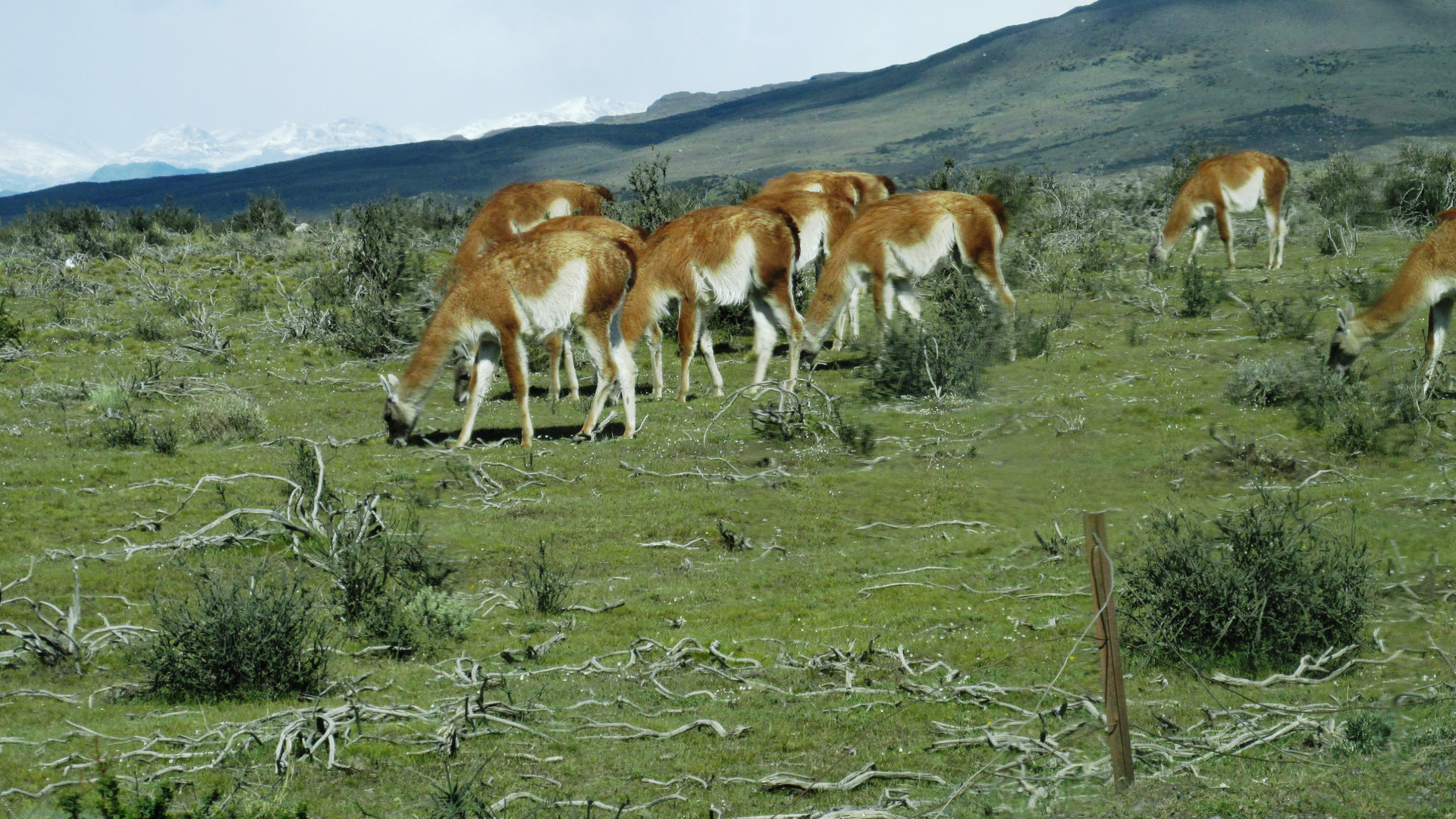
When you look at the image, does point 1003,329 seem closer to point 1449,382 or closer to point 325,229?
point 1449,382

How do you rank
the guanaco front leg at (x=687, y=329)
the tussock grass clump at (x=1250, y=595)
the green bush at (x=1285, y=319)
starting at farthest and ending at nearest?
1. the green bush at (x=1285, y=319)
2. the guanaco front leg at (x=687, y=329)
3. the tussock grass clump at (x=1250, y=595)

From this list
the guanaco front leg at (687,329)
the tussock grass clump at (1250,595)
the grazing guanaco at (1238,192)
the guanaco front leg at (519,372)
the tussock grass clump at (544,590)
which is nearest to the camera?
the tussock grass clump at (1250,595)

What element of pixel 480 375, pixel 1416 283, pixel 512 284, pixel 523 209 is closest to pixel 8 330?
pixel 523 209

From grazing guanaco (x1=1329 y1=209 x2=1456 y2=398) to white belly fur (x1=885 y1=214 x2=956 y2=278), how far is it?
4816 millimetres

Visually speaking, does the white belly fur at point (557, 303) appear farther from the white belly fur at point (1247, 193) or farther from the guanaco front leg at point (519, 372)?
the white belly fur at point (1247, 193)

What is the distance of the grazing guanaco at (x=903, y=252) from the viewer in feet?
50.9

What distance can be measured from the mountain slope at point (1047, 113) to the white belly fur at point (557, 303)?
60.1 m

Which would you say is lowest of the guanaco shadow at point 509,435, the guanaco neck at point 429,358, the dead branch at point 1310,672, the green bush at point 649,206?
the dead branch at point 1310,672

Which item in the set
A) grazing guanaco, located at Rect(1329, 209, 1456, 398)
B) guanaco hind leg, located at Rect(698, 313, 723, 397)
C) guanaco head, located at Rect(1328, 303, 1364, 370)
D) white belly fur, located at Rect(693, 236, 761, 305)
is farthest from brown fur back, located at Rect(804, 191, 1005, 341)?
grazing guanaco, located at Rect(1329, 209, 1456, 398)

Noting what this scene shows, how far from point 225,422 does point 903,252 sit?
849 centimetres

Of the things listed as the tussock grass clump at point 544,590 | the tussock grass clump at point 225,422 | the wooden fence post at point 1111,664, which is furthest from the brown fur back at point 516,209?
the wooden fence post at point 1111,664

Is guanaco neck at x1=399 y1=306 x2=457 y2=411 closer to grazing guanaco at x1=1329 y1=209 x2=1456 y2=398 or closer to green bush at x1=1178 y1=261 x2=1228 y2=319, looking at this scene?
grazing guanaco at x1=1329 y1=209 x2=1456 y2=398

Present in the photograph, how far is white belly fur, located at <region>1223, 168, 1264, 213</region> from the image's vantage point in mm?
23141

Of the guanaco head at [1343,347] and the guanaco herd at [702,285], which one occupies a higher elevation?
the guanaco herd at [702,285]
